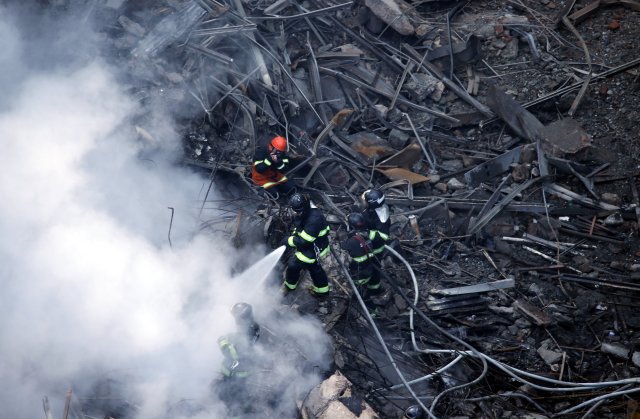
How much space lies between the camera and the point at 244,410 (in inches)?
275

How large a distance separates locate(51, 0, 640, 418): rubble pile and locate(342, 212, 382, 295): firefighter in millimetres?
395

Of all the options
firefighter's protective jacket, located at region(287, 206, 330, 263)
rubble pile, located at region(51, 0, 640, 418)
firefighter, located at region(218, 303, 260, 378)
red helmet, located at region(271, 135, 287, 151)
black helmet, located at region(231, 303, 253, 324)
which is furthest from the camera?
red helmet, located at region(271, 135, 287, 151)

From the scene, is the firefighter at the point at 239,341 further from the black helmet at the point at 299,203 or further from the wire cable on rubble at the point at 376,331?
the black helmet at the point at 299,203

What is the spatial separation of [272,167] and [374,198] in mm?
2182

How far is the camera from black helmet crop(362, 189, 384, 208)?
7.77 metres

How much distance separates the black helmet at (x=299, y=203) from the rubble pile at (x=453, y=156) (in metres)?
1.34

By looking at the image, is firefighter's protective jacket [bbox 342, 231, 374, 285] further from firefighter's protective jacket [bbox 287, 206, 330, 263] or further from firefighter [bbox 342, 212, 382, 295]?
firefighter's protective jacket [bbox 287, 206, 330, 263]

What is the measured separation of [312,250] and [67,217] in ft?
12.8

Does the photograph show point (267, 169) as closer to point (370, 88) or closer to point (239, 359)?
point (370, 88)

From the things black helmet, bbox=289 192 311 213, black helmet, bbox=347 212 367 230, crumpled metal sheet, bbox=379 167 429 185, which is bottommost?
crumpled metal sheet, bbox=379 167 429 185

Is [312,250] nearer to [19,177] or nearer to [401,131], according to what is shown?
[401,131]

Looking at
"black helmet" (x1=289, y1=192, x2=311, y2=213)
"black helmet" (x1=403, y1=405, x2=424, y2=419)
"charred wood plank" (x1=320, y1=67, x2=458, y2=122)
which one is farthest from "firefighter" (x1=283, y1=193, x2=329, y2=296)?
"charred wood plank" (x1=320, y1=67, x2=458, y2=122)

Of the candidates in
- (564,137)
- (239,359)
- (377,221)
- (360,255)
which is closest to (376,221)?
(377,221)

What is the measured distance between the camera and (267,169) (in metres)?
9.16
